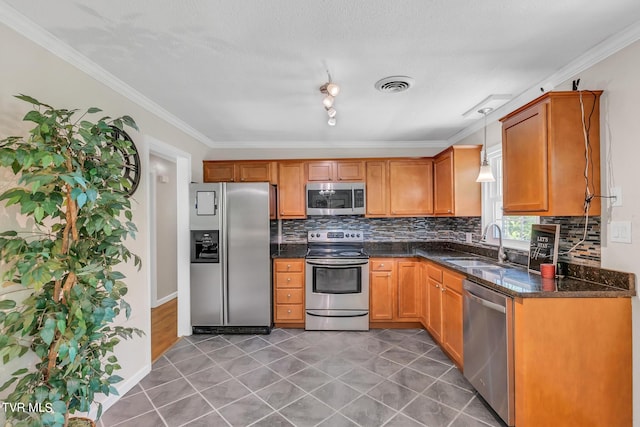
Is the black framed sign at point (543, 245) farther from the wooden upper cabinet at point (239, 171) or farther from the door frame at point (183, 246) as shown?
the door frame at point (183, 246)

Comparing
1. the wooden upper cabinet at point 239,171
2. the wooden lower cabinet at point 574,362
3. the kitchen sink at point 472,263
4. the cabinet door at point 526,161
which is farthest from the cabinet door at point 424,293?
the wooden upper cabinet at point 239,171

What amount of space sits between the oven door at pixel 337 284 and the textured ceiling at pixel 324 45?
5.59 feet

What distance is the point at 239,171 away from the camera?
3.90m

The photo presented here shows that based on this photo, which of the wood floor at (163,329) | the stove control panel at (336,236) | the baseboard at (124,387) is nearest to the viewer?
the baseboard at (124,387)

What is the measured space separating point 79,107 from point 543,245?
344 cm

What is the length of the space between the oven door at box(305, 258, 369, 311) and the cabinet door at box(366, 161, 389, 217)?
2.41 feet

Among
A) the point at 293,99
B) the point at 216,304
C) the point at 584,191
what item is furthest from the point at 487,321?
the point at 216,304

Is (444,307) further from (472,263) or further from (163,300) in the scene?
(163,300)

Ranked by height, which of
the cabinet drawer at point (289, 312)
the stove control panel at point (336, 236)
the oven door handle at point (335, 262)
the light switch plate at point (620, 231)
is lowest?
the cabinet drawer at point (289, 312)

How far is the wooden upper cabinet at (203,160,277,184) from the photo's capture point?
387cm

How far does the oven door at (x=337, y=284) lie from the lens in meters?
3.46

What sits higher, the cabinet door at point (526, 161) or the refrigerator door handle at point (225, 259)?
the cabinet door at point (526, 161)

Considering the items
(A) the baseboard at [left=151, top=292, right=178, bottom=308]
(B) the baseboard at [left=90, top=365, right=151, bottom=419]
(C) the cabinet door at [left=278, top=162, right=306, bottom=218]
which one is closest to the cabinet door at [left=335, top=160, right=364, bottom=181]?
(C) the cabinet door at [left=278, top=162, right=306, bottom=218]

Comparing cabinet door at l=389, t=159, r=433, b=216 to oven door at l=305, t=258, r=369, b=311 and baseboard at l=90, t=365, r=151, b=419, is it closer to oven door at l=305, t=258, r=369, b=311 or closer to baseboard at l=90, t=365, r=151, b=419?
oven door at l=305, t=258, r=369, b=311
